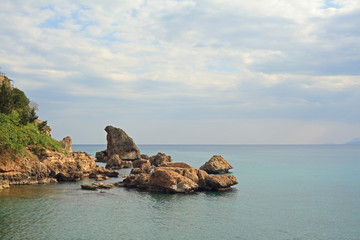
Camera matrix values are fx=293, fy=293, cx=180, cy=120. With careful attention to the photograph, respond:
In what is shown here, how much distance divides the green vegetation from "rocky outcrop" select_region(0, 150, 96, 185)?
6.02ft

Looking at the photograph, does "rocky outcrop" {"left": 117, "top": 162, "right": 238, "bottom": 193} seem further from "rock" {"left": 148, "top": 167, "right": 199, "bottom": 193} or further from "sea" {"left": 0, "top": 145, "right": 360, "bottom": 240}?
"sea" {"left": 0, "top": 145, "right": 360, "bottom": 240}

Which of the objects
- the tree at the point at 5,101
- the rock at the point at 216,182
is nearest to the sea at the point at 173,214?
the rock at the point at 216,182

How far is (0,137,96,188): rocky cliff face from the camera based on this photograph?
46850 millimetres

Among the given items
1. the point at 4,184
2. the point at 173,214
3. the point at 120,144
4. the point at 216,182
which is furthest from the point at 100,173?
the point at 120,144

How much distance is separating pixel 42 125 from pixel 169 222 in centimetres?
4489

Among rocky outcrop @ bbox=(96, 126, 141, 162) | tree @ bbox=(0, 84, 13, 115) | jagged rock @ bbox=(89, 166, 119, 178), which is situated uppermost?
tree @ bbox=(0, 84, 13, 115)

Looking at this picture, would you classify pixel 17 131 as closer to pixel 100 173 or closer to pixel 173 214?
pixel 100 173

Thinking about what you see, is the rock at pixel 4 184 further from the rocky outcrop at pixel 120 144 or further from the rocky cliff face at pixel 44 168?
the rocky outcrop at pixel 120 144

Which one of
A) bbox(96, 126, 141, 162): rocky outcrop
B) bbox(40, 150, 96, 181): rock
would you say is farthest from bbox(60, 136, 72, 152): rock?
bbox(40, 150, 96, 181): rock

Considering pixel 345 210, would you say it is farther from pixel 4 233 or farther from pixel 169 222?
pixel 4 233

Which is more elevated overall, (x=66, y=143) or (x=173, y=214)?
(x=66, y=143)

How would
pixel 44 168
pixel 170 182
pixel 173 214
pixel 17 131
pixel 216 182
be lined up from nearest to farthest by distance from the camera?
1. pixel 173 214
2. pixel 170 182
3. pixel 216 182
4. pixel 17 131
5. pixel 44 168

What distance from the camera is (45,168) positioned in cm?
5347

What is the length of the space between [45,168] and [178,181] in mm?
25601
